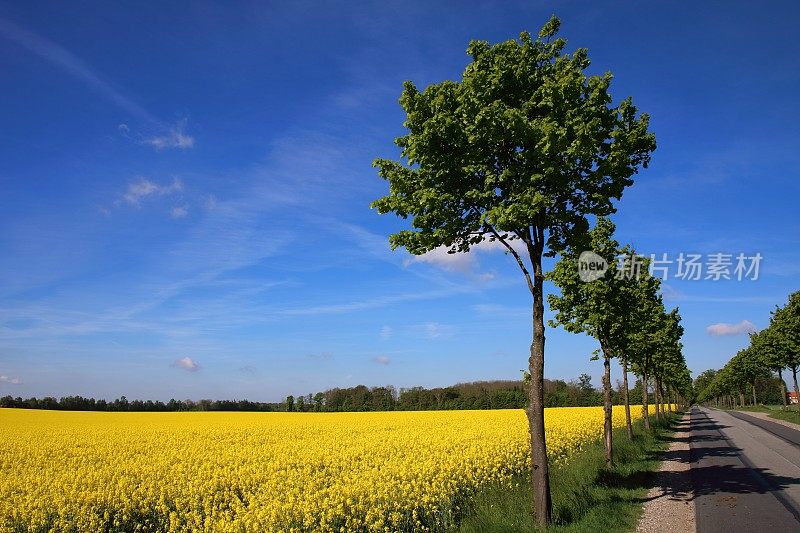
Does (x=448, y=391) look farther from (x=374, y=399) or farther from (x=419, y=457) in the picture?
(x=419, y=457)

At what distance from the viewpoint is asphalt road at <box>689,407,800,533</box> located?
10492mm

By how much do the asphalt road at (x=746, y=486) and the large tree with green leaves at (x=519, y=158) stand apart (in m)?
4.54

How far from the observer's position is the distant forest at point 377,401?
7319 cm

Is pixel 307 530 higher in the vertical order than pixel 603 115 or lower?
lower

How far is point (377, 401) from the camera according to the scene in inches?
3529

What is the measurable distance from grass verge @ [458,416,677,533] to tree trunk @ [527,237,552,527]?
43cm

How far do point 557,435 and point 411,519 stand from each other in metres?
12.7

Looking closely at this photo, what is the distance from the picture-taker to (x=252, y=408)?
77.1 metres

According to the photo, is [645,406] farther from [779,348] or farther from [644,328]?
[779,348]

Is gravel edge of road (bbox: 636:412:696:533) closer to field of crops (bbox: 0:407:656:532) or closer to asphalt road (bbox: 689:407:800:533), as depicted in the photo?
asphalt road (bbox: 689:407:800:533)

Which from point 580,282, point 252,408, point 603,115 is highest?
point 603,115

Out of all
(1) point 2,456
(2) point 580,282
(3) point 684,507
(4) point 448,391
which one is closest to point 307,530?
(3) point 684,507

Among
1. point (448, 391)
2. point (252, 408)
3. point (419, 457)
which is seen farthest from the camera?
point (448, 391)

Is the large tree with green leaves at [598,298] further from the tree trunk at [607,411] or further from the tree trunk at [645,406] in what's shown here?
the tree trunk at [645,406]
